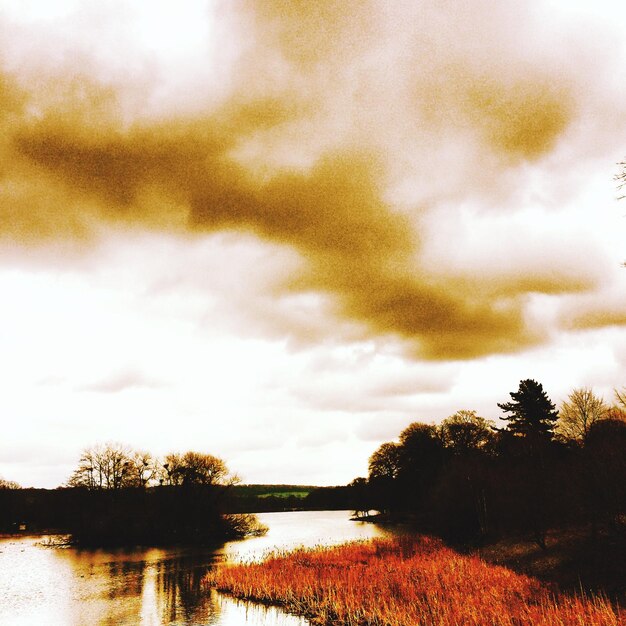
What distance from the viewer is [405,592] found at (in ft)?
65.4

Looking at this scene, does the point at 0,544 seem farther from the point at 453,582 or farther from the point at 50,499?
Result: the point at 453,582

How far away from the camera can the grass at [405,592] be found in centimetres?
1539

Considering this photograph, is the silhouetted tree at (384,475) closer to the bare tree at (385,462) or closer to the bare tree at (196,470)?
the bare tree at (385,462)

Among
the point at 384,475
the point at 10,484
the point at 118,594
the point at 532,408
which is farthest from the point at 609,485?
the point at 10,484

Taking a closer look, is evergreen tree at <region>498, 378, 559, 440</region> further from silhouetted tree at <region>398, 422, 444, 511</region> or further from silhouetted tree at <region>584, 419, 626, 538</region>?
silhouetted tree at <region>584, 419, 626, 538</region>

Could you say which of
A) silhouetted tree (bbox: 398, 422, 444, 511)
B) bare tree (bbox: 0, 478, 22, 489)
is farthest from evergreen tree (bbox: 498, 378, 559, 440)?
bare tree (bbox: 0, 478, 22, 489)

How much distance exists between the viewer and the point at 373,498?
94688mm

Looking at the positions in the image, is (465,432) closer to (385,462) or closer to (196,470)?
(385,462)

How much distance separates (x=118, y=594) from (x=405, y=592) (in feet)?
60.3

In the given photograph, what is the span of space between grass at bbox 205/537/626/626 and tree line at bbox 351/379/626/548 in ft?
18.8

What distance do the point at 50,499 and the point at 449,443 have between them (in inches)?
2644

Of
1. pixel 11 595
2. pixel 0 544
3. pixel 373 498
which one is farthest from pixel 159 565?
pixel 373 498

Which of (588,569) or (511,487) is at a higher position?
(511,487)

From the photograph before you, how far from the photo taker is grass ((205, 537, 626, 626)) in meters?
15.4
